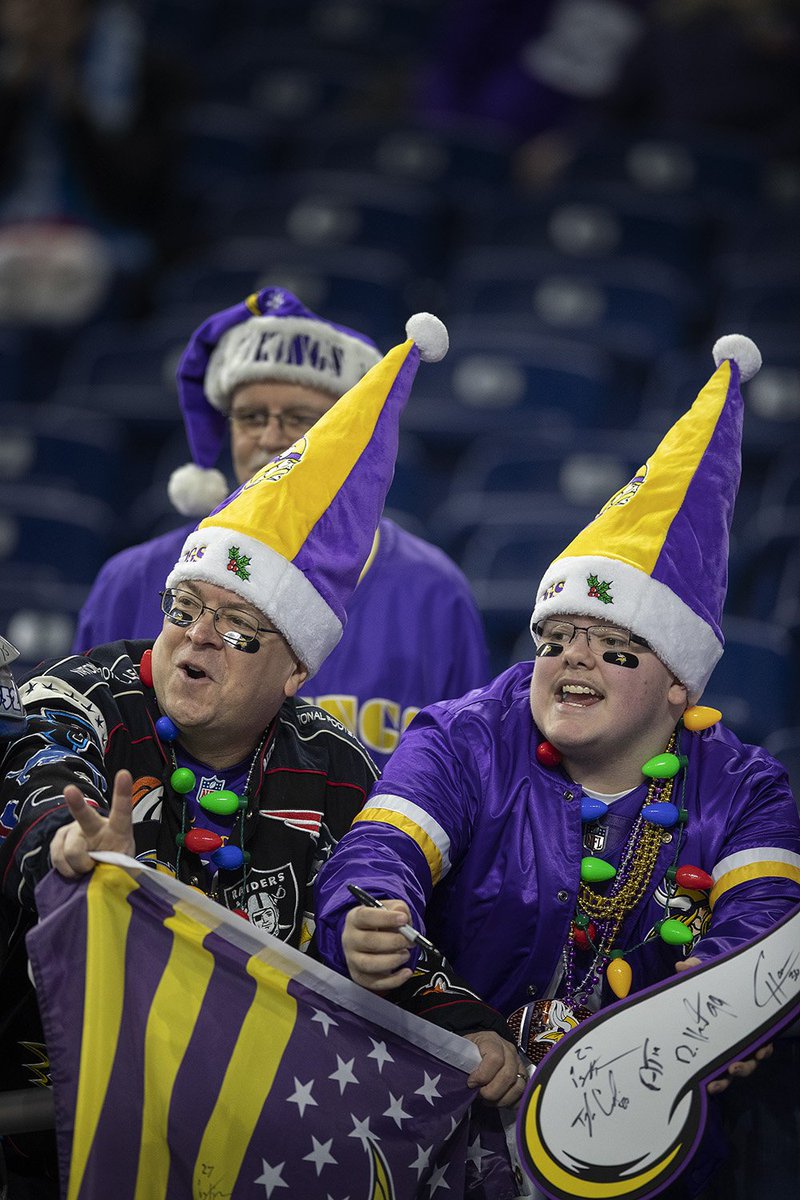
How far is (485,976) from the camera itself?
2857 millimetres

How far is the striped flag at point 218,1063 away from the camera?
2.34m

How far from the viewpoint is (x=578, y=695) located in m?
2.87

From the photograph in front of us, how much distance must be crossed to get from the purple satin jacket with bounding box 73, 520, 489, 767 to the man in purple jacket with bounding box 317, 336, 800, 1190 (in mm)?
813

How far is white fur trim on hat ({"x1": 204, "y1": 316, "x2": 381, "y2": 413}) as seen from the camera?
3949 millimetres

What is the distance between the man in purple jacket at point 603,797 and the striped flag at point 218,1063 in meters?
0.26

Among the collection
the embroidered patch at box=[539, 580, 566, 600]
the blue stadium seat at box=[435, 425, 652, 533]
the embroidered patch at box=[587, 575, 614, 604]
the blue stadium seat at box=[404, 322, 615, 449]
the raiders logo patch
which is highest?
the blue stadium seat at box=[404, 322, 615, 449]

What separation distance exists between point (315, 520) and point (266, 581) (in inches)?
7.2

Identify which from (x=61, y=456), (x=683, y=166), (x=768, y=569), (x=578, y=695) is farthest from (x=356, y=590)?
(x=683, y=166)

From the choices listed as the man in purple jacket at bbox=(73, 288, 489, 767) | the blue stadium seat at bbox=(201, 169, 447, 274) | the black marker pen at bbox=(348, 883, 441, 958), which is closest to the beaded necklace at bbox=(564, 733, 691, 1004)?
the black marker pen at bbox=(348, 883, 441, 958)

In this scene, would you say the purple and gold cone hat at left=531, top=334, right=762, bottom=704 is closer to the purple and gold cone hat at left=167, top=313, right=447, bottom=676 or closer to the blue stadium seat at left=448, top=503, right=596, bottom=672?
the purple and gold cone hat at left=167, top=313, right=447, bottom=676

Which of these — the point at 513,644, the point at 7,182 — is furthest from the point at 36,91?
the point at 513,644

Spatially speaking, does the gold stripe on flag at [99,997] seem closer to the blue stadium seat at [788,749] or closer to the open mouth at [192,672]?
the open mouth at [192,672]

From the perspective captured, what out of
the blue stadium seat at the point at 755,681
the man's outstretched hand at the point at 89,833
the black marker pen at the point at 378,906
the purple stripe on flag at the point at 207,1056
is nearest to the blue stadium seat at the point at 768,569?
the blue stadium seat at the point at 755,681

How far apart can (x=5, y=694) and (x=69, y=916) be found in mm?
436
